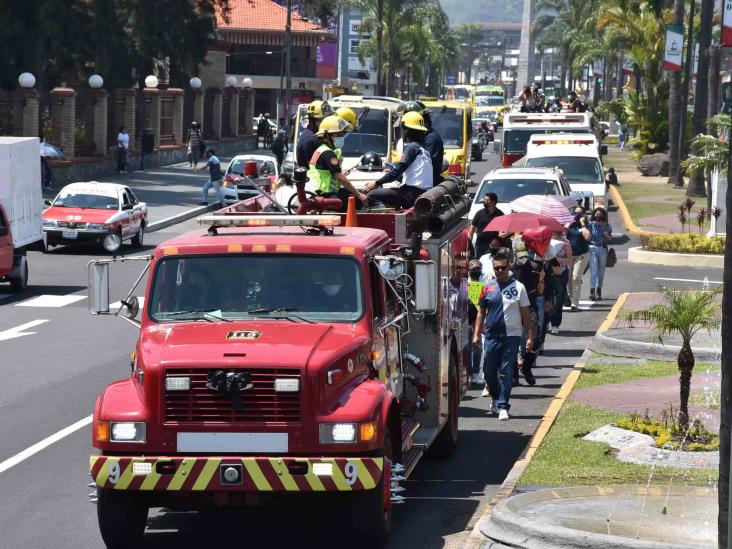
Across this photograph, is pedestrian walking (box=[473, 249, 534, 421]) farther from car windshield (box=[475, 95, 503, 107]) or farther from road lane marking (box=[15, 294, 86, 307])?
car windshield (box=[475, 95, 503, 107])

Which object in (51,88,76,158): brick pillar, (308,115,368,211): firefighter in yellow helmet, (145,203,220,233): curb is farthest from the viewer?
(51,88,76,158): brick pillar

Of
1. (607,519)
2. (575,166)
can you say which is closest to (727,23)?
(575,166)

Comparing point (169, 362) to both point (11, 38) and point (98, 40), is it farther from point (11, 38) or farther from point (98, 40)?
point (98, 40)

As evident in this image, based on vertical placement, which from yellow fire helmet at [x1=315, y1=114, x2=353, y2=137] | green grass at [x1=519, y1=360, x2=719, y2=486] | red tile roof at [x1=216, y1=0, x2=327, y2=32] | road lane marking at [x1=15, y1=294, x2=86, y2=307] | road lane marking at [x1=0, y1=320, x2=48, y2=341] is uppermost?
red tile roof at [x1=216, y1=0, x2=327, y2=32]

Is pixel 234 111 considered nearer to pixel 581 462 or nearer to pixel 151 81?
pixel 151 81

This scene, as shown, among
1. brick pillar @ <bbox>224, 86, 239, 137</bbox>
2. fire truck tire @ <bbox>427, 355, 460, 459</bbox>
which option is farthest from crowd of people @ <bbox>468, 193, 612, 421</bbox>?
brick pillar @ <bbox>224, 86, 239, 137</bbox>

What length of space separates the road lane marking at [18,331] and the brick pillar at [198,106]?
50286 mm

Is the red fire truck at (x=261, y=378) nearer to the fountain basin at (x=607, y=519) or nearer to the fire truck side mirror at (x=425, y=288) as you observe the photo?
the fire truck side mirror at (x=425, y=288)

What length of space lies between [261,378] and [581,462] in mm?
4151

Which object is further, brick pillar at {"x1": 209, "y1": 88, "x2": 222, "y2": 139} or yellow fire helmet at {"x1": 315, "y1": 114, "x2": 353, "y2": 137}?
brick pillar at {"x1": 209, "y1": 88, "x2": 222, "y2": 139}

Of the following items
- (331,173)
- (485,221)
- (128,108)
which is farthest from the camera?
(128,108)

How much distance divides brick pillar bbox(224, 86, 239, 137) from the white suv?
2009 inches

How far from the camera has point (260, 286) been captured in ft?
36.8

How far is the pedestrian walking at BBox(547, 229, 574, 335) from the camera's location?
22.1m
